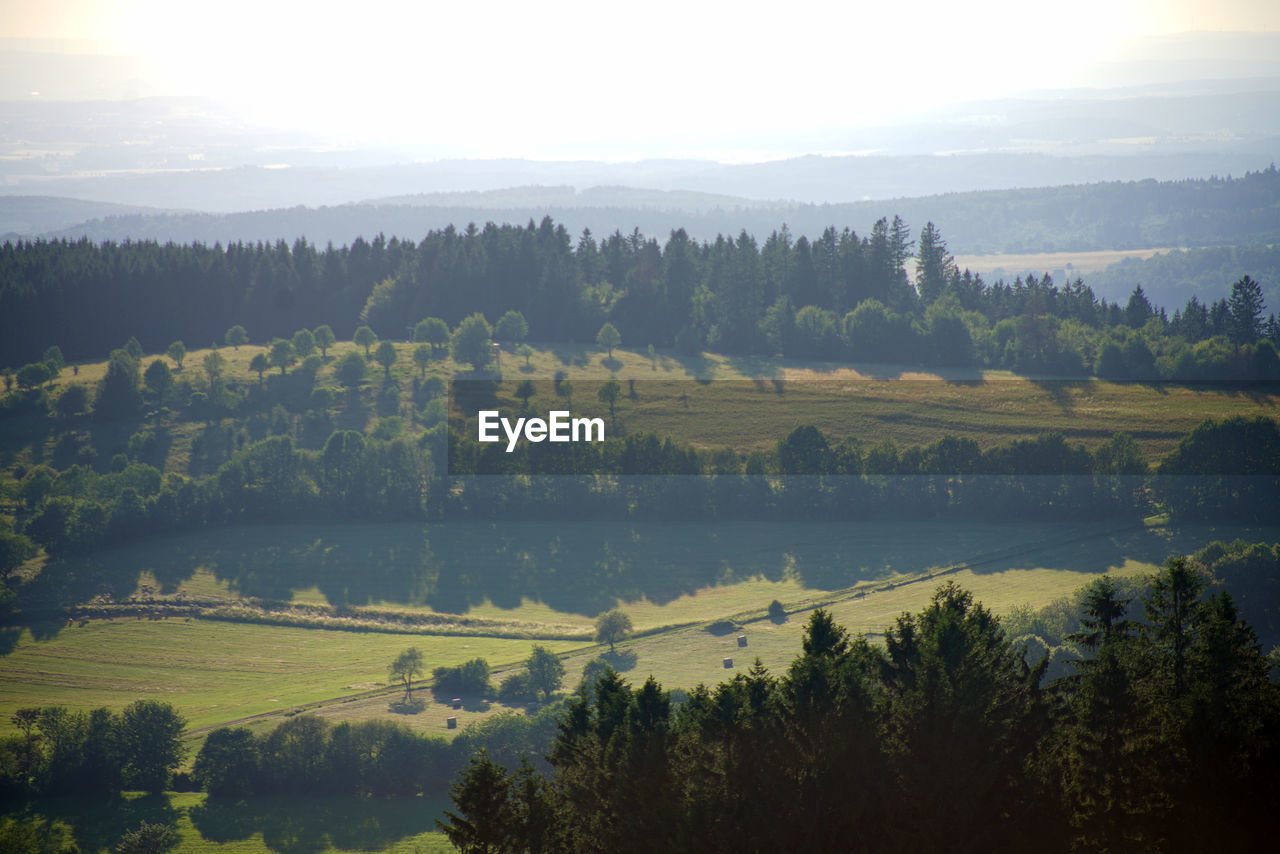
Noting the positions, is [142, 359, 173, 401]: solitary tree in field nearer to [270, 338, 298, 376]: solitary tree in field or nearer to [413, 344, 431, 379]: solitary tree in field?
[270, 338, 298, 376]: solitary tree in field

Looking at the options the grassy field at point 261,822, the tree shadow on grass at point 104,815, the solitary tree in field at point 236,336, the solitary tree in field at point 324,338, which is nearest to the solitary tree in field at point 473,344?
the solitary tree in field at point 324,338

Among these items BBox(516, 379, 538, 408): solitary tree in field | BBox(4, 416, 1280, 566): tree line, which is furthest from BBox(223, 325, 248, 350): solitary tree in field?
BBox(516, 379, 538, 408): solitary tree in field

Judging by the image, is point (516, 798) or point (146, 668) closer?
point (516, 798)

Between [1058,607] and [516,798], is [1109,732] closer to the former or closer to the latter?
[516,798]

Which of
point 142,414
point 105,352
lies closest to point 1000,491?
point 142,414

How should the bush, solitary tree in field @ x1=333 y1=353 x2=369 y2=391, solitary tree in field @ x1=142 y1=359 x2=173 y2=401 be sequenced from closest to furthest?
the bush
solitary tree in field @ x1=142 y1=359 x2=173 y2=401
solitary tree in field @ x1=333 y1=353 x2=369 y2=391

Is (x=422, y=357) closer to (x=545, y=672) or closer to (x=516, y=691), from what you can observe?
(x=545, y=672)

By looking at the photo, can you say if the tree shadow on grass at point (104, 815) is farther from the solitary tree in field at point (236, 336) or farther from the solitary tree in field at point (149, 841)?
the solitary tree in field at point (236, 336)
